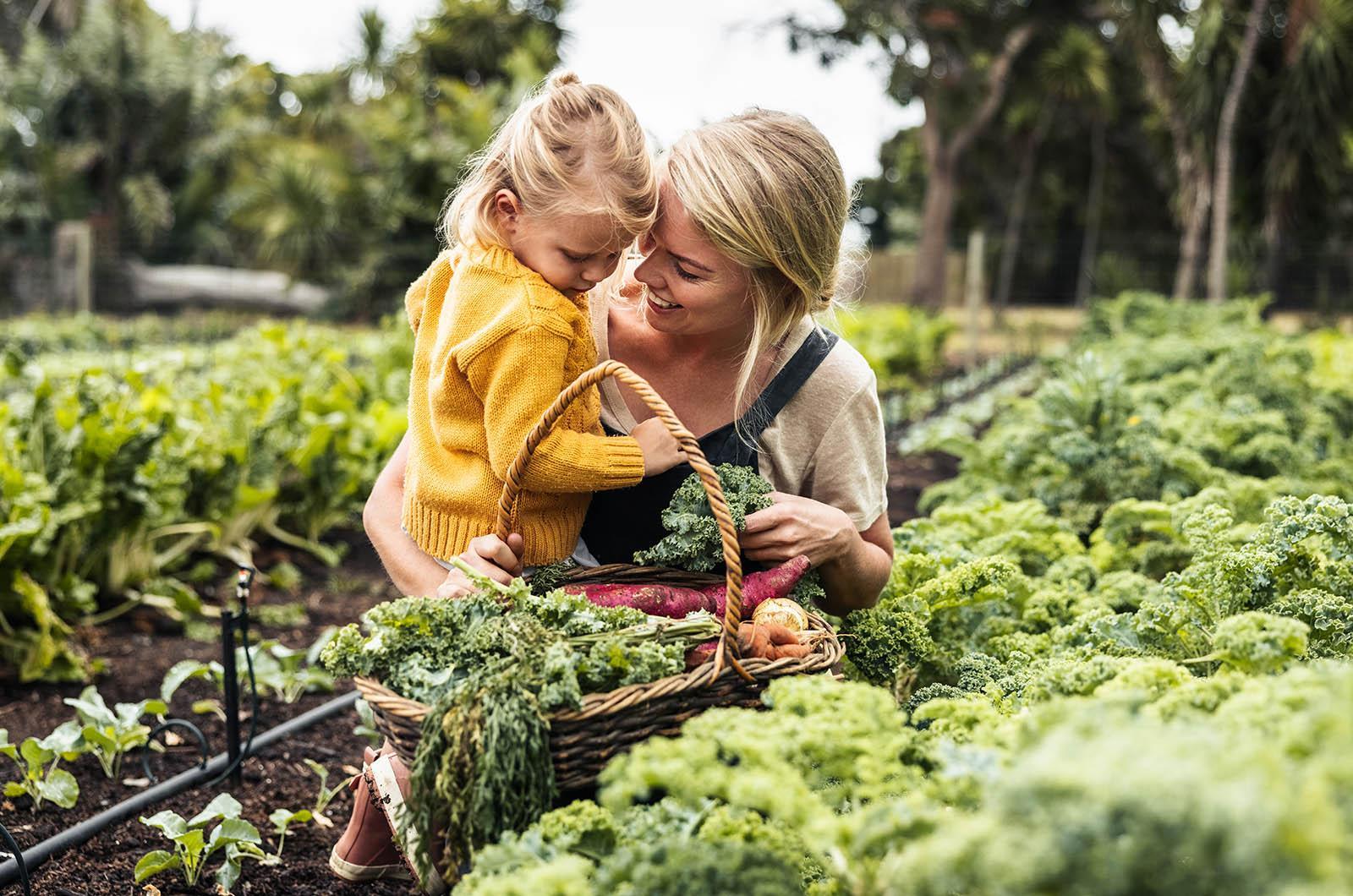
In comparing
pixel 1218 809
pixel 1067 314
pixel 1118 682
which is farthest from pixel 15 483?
pixel 1067 314

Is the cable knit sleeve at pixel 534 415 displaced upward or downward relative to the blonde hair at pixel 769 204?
downward

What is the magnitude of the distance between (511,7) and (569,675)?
2471cm

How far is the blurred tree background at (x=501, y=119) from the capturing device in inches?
707

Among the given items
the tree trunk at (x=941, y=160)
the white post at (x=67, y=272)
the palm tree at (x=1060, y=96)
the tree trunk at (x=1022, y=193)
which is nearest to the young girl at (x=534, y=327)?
the white post at (x=67, y=272)

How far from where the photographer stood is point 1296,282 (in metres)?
19.5

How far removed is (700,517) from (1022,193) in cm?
2715

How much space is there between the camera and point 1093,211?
26.8 m

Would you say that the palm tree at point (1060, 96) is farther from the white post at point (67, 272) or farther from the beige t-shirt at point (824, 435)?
the beige t-shirt at point (824, 435)

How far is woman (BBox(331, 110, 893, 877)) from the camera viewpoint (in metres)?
2.40

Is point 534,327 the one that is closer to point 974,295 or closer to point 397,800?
point 397,800

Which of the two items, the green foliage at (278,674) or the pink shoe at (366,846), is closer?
the pink shoe at (366,846)

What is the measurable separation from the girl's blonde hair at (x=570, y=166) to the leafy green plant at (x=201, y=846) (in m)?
1.38

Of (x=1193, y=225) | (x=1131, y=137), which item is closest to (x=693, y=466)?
(x=1193, y=225)

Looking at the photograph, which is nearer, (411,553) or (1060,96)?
(411,553)
